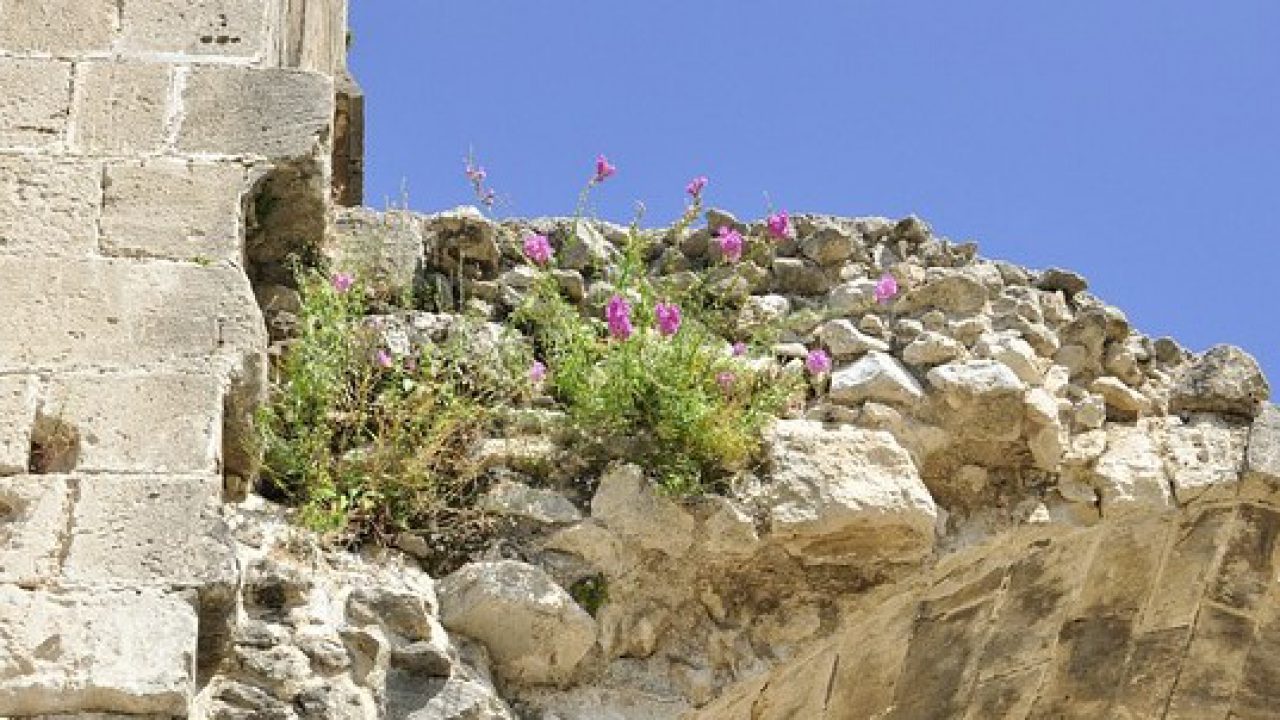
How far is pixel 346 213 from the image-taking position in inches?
282

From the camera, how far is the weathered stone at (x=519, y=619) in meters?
6.20

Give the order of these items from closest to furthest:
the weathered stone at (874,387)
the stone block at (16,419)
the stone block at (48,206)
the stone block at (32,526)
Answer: the stone block at (32,526) → the stone block at (16,419) → the stone block at (48,206) → the weathered stone at (874,387)

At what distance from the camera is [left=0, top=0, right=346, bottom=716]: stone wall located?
548 cm

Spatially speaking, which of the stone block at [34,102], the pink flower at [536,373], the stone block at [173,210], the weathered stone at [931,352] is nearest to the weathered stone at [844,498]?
the weathered stone at [931,352]

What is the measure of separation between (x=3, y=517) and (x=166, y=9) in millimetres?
1548

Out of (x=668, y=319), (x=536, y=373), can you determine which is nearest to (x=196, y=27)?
(x=536, y=373)

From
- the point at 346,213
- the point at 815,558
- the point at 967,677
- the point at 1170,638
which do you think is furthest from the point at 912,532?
the point at 346,213

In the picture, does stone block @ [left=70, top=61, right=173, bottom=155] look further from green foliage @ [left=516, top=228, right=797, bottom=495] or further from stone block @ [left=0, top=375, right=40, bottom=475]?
green foliage @ [left=516, top=228, right=797, bottom=495]

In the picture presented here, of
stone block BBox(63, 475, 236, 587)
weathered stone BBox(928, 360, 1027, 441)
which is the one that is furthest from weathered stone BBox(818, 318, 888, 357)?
stone block BBox(63, 475, 236, 587)

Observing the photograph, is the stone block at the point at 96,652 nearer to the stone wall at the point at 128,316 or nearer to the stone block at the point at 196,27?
the stone wall at the point at 128,316

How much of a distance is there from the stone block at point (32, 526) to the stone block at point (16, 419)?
0.05 meters

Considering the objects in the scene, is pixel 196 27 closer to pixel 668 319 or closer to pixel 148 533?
pixel 668 319

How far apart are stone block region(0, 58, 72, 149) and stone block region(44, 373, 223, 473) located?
29.5 inches

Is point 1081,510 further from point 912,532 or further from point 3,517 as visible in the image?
point 3,517
